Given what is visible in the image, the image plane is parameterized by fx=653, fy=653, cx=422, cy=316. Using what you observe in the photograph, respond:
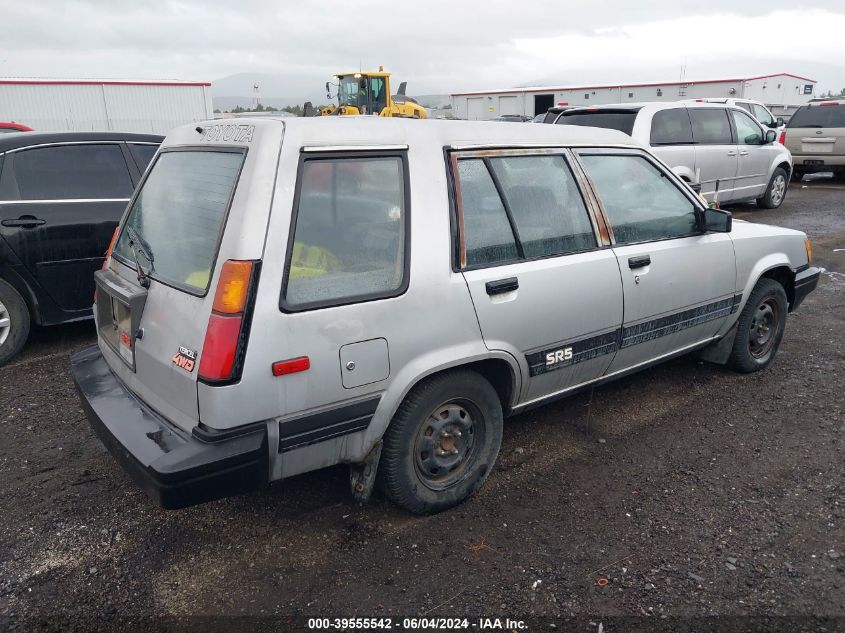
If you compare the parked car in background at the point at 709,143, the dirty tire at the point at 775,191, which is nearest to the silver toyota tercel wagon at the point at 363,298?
the parked car in background at the point at 709,143

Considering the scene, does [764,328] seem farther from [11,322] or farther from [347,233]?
[11,322]

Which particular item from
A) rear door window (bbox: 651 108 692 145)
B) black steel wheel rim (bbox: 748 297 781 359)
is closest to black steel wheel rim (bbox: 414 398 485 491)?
black steel wheel rim (bbox: 748 297 781 359)

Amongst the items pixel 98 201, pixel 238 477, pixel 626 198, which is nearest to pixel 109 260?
pixel 238 477

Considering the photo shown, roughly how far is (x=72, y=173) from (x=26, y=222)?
575mm

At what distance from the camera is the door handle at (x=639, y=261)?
3572 mm

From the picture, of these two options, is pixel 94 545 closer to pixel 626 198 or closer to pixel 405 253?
pixel 405 253

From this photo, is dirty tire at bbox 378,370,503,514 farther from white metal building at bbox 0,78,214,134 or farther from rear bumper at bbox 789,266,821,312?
white metal building at bbox 0,78,214,134

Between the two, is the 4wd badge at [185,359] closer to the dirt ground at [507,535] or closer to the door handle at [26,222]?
the dirt ground at [507,535]

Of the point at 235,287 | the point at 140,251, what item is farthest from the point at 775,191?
the point at 235,287

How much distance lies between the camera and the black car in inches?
189

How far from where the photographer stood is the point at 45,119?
82.4ft

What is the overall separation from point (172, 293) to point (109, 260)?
1.00m

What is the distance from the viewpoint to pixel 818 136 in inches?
579

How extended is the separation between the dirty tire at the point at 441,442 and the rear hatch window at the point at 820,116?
15013mm
